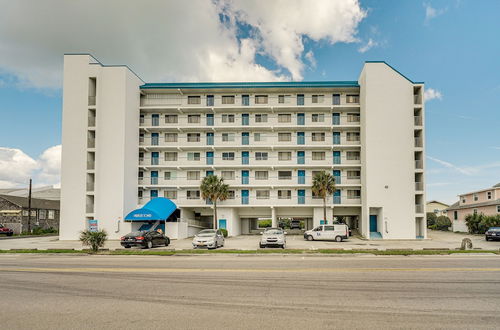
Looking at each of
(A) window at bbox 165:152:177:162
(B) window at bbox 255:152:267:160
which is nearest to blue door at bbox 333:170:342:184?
(B) window at bbox 255:152:267:160

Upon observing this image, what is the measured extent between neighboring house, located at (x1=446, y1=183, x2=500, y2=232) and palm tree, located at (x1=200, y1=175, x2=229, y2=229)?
36383 mm

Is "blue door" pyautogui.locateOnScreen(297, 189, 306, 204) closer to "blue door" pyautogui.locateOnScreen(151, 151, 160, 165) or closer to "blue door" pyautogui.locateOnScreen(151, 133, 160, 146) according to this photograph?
"blue door" pyautogui.locateOnScreen(151, 151, 160, 165)

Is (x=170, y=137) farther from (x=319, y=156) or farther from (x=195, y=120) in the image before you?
(x=319, y=156)

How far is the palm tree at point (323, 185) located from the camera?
45188 millimetres

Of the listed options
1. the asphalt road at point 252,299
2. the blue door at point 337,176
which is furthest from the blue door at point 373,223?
the asphalt road at point 252,299

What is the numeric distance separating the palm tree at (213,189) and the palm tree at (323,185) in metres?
11.1

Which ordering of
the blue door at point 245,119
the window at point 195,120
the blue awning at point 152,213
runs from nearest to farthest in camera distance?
the blue awning at point 152,213 < the blue door at point 245,119 < the window at point 195,120

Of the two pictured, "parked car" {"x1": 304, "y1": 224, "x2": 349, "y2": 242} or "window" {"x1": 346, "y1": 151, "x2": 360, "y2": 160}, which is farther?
"window" {"x1": 346, "y1": 151, "x2": 360, "y2": 160}

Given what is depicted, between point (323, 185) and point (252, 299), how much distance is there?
37.0 meters

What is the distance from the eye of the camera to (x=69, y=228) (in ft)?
138

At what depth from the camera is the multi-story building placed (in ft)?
143

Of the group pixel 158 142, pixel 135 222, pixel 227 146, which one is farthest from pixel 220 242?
pixel 158 142

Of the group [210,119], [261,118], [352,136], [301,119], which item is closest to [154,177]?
[210,119]

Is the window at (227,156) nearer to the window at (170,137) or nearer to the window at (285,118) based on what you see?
the window at (170,137)
